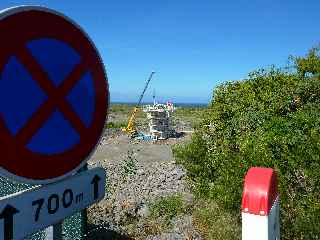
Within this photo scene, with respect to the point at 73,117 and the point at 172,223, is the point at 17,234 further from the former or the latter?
the point at 172,223

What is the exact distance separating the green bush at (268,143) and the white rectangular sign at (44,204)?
4760mm

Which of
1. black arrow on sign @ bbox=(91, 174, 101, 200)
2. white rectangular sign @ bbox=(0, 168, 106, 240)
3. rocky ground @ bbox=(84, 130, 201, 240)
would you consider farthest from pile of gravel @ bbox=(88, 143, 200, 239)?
white rectangular sign @ bbox=(0, 168, 106, 240)

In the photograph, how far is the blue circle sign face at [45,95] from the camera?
1.56 metres

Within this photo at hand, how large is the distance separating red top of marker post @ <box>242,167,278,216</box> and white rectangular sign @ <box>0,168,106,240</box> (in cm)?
179

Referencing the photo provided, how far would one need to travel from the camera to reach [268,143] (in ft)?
23.2

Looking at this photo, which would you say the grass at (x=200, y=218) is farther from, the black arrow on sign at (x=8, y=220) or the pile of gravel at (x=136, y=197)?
the black arrow on sign at (x=8, y=220)

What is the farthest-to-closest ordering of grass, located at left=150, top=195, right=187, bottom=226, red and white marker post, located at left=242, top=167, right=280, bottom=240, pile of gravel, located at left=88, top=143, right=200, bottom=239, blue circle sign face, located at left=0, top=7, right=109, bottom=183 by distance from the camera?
grass, located at left=150, top=195, right=187, bottom=226
pile of gravel, located at left=88, top=143, right=200, bottom=239
red and white marker post, located at left=242, top=167, right=280, bottom=240
blue circle sign face, located at left=0, top=7, right=109, bottom=183

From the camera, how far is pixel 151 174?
17391 millimetres

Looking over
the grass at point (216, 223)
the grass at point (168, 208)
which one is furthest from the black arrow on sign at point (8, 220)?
the grass at point (168, 208)

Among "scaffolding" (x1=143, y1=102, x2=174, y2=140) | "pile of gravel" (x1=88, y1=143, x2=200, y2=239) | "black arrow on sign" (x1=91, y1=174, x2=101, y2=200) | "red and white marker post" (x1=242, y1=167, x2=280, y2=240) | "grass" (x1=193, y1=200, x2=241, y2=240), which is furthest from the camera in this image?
"scaffolding" (x1=143, y1=102, x2=174, y2=140)

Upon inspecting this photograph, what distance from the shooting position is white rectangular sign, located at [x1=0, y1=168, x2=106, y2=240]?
5.36 feet

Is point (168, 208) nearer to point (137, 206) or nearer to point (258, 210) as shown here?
point (137, 206)

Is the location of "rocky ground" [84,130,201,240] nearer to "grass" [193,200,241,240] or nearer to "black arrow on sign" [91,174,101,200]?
"grass" [193,200,241,240]

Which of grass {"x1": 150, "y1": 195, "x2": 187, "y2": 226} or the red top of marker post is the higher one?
the red top of marker post
